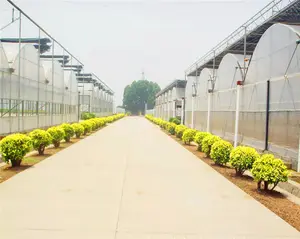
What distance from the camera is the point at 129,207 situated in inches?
232

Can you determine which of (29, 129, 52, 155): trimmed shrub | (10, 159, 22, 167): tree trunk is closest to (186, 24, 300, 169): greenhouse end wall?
(10, 159, 22, 167): tree trunk

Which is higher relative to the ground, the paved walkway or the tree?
the tree

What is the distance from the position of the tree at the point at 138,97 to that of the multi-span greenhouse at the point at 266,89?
10443cm

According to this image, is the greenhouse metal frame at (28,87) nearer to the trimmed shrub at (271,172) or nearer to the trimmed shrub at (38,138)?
the trimmed shrub at (38,138)

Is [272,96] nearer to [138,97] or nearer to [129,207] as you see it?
[129,207]

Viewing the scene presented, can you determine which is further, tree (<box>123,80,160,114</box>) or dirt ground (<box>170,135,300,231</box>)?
tree (<box>123,80,160,114</box>)

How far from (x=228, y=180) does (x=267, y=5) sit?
809 cm

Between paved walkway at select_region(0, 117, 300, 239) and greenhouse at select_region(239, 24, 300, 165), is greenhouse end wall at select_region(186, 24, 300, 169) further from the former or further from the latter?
paved walkway at select_region(0, 117, 300, 239)

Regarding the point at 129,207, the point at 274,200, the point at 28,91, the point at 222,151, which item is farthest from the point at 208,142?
the point at 28,91

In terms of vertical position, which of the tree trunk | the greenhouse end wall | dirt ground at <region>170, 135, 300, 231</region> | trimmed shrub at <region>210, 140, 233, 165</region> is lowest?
dirt ground at <region>170, 135, 300, 231</region>

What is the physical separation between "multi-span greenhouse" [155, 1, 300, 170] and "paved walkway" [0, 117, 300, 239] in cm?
307

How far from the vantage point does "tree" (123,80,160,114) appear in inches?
4884

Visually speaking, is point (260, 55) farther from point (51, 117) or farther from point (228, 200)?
point (51, 117)

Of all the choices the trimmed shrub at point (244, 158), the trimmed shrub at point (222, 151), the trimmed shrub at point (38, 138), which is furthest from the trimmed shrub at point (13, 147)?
the trimmed shrub at point (244, 158)
